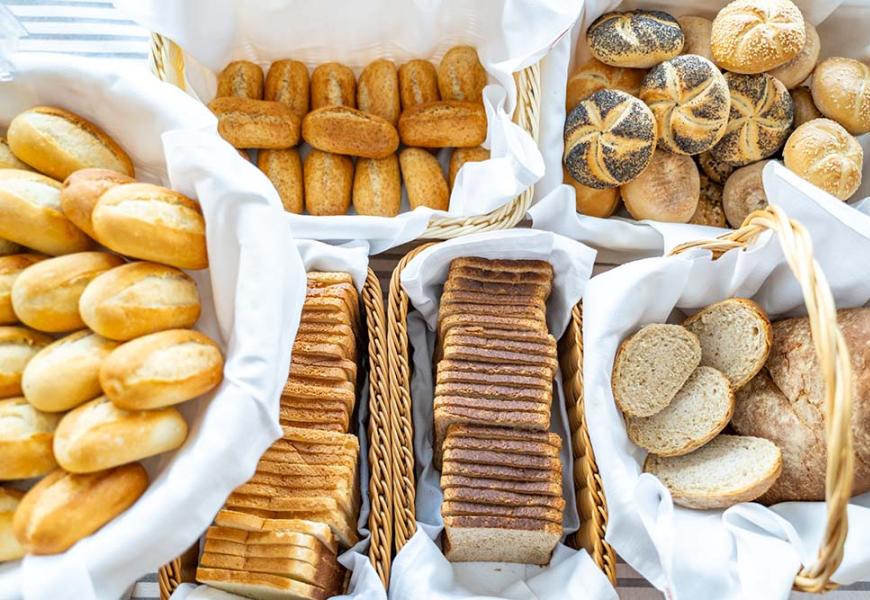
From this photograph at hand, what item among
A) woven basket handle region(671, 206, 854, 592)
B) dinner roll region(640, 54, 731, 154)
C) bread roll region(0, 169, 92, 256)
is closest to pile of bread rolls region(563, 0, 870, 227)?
dinner roll region(640, 54, 731, 154)

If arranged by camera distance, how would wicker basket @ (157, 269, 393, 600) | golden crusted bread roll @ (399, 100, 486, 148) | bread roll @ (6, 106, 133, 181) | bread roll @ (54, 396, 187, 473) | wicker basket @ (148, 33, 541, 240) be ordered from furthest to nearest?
golden crusted bread roll @ (399, 100, 486, 148)
wicker basket @ (148, 33, 541, 240)
wicker basket @ (157, 269, 393, 600)
bread roll @ (6, 106, 133, 181)
bread roll @ (54, 396, 187, 473)

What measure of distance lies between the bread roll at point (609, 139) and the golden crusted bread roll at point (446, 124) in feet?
0.60

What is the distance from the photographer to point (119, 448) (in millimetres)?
792

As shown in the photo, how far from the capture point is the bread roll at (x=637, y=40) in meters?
1.37

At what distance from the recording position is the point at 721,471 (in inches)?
45.1

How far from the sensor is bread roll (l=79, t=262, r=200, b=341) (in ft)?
2.67

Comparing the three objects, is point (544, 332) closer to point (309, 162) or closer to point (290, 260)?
point (290, 260)

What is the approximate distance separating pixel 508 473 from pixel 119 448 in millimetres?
583

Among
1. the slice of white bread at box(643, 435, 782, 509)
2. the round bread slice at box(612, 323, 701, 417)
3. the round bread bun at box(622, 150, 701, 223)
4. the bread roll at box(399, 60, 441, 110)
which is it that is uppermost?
the bread roll at box(399, 60, 441, 110)

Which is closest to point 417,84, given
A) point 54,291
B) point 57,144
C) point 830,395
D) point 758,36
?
point 758,36

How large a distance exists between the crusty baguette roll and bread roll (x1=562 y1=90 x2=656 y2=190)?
0.83m

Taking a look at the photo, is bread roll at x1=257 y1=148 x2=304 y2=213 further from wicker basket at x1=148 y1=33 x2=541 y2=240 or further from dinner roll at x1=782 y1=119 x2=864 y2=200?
dinner roll at x1=782 y1=119 x2=864 y2=200

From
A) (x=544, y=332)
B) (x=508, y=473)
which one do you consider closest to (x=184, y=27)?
(x=544, y=332)

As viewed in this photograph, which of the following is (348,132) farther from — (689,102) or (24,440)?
(24,440)
